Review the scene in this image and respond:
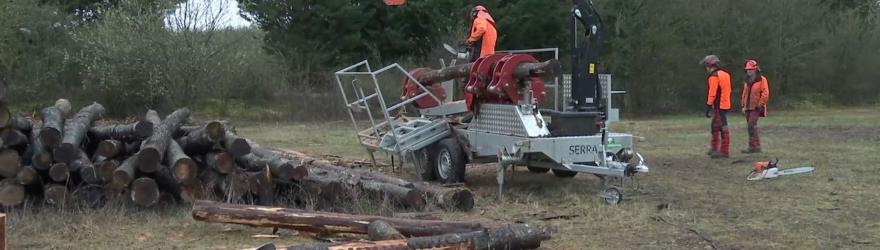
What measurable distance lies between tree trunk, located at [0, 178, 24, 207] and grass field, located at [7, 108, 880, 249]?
0.18m

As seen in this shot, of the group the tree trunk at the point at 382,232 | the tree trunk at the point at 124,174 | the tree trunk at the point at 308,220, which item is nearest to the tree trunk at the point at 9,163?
the tree trunk at the point at 124,174

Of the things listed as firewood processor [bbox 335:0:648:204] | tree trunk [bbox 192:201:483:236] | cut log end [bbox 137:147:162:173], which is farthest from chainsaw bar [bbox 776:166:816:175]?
cut log end [bbox 137:147:162:173]

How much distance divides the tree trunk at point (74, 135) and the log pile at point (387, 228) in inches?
69.2

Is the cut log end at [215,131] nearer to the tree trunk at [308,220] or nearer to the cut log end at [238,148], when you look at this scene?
the cut log end at [238,148]

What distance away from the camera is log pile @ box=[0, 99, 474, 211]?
29.1 feet

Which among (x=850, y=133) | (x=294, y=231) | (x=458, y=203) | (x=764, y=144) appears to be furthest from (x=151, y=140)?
(x=850, y=133)

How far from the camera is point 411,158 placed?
477 inches

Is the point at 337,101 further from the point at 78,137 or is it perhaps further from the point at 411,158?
the point at 78,137

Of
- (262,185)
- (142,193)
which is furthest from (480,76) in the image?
(142,193)

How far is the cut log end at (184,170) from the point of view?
8.94m

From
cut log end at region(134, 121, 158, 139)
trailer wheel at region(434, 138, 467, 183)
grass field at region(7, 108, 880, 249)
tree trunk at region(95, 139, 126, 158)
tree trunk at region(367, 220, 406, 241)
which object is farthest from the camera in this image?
trailer wheel at region(434, 138, 467, 183)

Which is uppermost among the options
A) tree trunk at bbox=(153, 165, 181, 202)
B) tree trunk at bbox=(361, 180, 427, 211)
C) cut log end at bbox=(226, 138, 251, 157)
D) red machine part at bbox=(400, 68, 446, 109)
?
red machine part at bbox=(400, 68, 446, 109)

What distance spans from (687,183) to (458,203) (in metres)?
3.78

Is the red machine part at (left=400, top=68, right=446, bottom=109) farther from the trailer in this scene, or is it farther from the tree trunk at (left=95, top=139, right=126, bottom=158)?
the tree trunk at (left=95, top=139, right=126, bottom=158)
